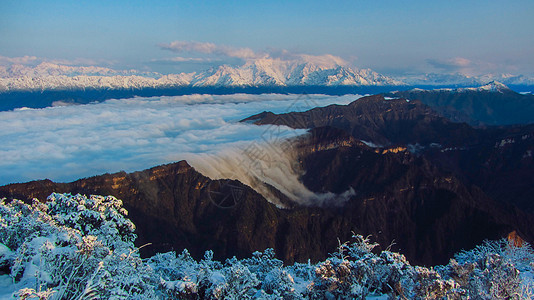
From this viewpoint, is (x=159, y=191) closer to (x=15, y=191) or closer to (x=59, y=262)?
(x=15, y=191)

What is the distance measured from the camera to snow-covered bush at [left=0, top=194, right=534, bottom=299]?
1809 centimetres

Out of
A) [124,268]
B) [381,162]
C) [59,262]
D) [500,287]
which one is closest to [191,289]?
[124,268]

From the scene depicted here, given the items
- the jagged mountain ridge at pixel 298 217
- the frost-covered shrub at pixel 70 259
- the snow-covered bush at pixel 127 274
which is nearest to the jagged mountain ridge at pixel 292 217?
the jagged mountain ridge at pixel 298 217

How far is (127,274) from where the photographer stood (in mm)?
21562

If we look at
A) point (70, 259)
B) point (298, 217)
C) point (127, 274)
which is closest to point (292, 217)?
point (298, 217)

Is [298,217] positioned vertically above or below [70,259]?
below

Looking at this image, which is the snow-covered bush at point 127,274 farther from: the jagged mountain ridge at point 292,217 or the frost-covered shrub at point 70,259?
the jagged mountain ridge at point 292,217

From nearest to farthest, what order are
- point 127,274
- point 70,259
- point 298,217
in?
point 70,259 < point 127,274 < point 298,217

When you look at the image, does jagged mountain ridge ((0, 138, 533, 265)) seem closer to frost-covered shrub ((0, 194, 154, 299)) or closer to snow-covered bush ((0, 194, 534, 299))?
snow-covered bush ((0, 194, 534, 299))

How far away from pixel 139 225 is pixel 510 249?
11887 centimetres

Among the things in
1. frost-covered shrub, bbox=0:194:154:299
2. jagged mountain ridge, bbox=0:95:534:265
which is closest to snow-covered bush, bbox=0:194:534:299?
frost-covered shrub, bbox=0:194:154:299

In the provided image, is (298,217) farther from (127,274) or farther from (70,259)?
(70,259)

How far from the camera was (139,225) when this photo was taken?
126 m

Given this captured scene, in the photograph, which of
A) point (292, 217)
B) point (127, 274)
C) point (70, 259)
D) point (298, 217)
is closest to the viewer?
point (70, 259)
